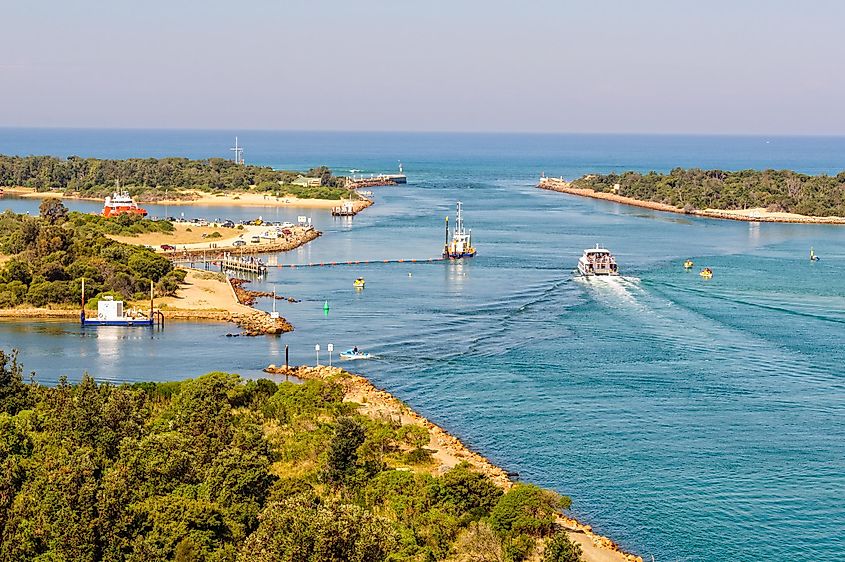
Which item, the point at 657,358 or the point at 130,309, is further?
the point at 130,309

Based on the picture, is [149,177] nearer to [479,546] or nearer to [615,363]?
[615,363]

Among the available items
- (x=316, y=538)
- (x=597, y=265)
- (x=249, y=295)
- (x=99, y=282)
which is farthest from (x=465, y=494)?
(x=597, y=265)

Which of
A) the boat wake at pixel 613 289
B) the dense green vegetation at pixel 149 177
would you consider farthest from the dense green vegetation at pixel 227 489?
the dense green vegetation at pixel 149 177

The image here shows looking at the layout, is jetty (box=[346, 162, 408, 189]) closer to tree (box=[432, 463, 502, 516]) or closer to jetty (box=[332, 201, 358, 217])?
jetty (box=[332, 201, 358, 217])

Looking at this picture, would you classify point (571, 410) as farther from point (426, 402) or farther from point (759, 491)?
point (759, 491)

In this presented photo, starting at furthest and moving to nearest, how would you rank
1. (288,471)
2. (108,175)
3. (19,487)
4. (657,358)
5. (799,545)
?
(108,175)
(657,358)
(288,471)
(799,545)
(19,487)

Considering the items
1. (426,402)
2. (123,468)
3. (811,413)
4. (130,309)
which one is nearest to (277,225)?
(130,309)

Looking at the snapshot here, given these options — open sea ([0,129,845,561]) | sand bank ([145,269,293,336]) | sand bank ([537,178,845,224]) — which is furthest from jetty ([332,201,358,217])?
sand bank ([145,269,293,336])
